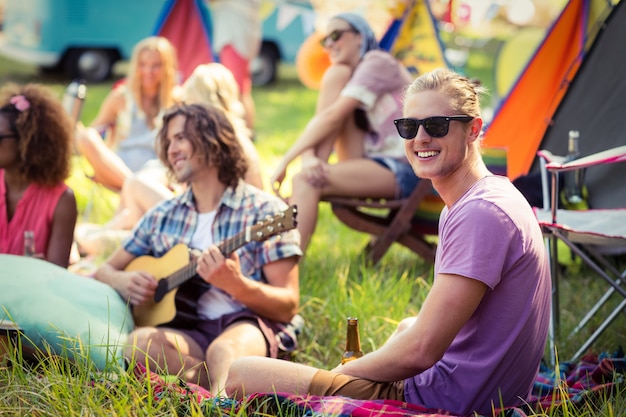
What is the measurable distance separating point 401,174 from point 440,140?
2.16 metres

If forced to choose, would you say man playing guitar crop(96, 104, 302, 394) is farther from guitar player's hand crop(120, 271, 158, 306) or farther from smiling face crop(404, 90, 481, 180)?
smiling face crop(404, 90, 481, 180)

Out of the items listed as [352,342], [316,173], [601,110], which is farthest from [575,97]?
[352,342]

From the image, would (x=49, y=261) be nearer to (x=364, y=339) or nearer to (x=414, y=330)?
(x=364, y=339)

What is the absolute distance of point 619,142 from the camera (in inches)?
161

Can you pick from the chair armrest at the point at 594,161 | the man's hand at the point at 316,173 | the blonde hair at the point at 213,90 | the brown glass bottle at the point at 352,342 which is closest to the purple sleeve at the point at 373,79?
the man's hand at the point at 316,173

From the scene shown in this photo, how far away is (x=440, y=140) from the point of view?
2262mm

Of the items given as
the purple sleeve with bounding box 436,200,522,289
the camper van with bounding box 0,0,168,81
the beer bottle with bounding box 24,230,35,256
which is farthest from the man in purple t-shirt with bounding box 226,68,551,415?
the camper van with bounding box 0,0,168,81

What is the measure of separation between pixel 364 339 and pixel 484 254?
1.44m

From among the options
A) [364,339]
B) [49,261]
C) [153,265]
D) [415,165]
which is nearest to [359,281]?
[364,339]

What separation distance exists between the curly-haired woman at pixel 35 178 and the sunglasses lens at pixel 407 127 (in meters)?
A: 1.77

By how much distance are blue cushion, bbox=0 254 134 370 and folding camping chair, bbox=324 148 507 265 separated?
150 centimetres

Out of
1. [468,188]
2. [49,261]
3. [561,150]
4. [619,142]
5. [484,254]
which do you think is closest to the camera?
[484,254]

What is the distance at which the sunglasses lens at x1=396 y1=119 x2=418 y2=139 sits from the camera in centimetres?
230

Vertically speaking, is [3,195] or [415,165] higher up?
[415,165]
